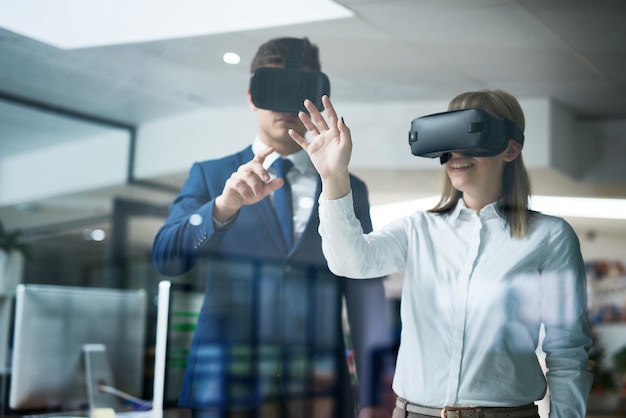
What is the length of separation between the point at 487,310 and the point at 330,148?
519 millimetres

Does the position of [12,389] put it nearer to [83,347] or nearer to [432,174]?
[83,347]

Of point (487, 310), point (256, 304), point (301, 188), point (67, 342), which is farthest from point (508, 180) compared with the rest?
point (67, 342)

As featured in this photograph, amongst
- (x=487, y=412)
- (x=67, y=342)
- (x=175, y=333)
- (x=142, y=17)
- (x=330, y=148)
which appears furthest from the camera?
(x=67, y=342)

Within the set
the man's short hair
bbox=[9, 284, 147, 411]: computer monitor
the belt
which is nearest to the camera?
the belt

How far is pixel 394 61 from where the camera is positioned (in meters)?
1.91

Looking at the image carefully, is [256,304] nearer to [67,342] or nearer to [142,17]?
[67,342]

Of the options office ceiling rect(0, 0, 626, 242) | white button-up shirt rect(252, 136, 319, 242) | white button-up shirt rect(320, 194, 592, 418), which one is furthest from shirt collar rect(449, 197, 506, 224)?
white button-up shirt rect(252, 136, 319, 242)

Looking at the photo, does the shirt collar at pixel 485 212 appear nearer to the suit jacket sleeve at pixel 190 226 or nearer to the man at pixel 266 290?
the man at pixel 266 290

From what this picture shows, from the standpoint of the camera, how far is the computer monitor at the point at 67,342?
95.0 inches

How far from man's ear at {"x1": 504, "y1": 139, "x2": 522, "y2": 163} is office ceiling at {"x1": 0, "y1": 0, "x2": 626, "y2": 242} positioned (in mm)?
132

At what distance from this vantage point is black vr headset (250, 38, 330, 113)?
1.95 meters

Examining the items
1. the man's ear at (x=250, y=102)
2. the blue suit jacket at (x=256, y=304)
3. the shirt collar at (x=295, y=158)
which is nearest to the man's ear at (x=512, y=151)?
the blue suit jacket at (x=256, y=304)

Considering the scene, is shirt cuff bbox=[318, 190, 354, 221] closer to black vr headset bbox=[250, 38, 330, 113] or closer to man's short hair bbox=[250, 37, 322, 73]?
black vr headset bbox=[250, 38, 330, 113]

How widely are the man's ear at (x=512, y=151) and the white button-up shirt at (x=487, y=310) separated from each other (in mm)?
121
